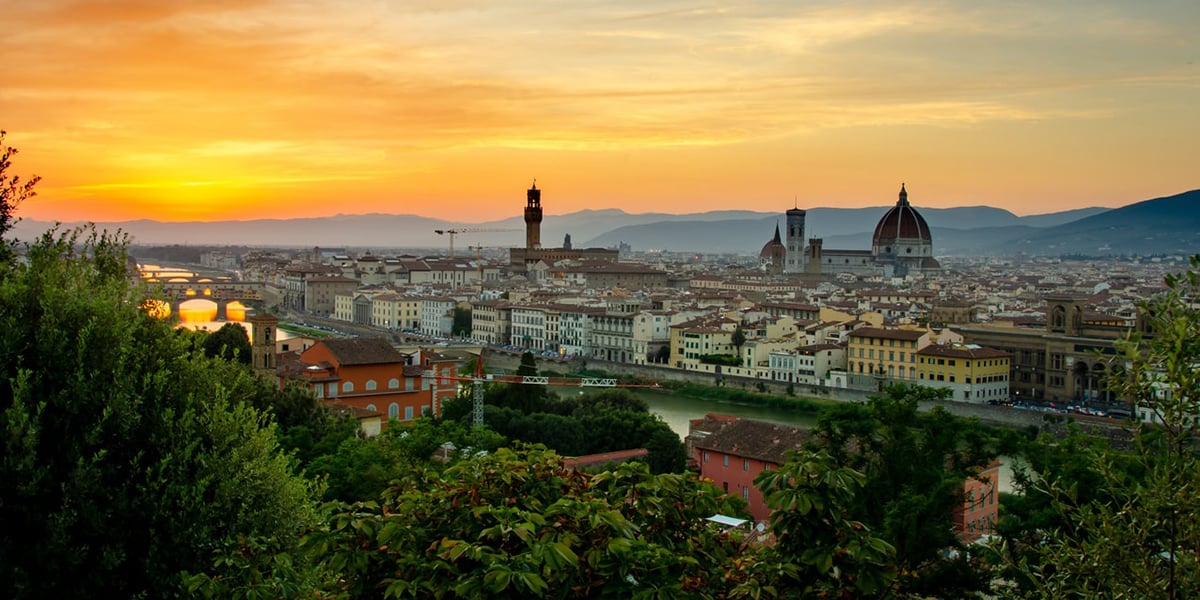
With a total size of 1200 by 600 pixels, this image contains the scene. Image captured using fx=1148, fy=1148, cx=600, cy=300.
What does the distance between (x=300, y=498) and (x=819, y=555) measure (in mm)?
1711

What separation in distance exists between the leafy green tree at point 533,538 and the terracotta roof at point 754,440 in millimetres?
7489

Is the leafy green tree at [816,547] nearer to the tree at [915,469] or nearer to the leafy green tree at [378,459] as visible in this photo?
the tree at [915,469]

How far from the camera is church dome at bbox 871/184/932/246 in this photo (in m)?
63.6

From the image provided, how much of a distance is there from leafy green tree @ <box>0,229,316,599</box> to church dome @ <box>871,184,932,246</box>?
62.6 metres

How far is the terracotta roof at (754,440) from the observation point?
35.6 feet

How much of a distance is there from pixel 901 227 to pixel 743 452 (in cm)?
5514

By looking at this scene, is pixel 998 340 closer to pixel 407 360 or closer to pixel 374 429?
pixel 407 360

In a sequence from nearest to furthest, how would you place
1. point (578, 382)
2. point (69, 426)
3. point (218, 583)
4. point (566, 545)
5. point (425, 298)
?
point (566, 545), point (218, 583), point (69, 426), point (578, 382), point (425, 298)

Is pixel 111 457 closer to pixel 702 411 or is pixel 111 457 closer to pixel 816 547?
pixel 816 547

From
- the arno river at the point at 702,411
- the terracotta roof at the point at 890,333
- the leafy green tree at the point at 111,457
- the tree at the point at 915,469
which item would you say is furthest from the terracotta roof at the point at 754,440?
the terracotta roof at the point at 890,333

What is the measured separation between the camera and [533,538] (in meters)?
2.71

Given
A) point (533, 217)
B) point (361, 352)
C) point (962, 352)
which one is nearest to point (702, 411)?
point (962, 352)

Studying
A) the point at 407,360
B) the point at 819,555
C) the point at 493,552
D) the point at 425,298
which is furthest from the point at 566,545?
the point at 425,298

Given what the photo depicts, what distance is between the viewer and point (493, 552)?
271 cm
